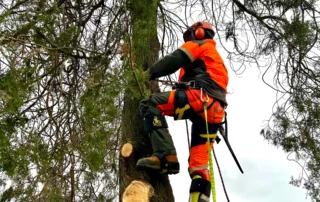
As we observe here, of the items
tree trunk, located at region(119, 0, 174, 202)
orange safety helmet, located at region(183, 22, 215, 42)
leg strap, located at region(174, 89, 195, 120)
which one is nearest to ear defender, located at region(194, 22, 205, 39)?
orange safety helmet, located at region(183, 22, 215, 42)

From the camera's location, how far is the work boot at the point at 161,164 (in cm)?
341

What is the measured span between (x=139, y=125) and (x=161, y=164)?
0.41m

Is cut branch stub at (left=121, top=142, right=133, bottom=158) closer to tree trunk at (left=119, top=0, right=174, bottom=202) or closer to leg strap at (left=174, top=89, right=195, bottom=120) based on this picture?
tree trunk at (left=119, top=0, right=174, bottom=202)

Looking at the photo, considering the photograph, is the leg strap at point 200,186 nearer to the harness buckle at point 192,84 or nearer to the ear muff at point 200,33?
the harness buckle at point 192,84

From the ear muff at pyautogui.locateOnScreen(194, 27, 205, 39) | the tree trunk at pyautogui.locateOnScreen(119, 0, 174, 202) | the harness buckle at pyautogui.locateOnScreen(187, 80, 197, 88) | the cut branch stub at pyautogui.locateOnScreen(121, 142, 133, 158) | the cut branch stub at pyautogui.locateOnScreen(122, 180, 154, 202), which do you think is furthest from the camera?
the ear muff at pyautogui.locateOnScreen(194, 27, 205, 39)

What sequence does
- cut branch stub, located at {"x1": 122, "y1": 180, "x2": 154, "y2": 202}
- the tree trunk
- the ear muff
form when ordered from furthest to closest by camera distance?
1. the ear muff
2. cut branch stub, located at {"x1": 122, "y1": 180, "x2": 154, "y2": 202}
3. the tree trunk

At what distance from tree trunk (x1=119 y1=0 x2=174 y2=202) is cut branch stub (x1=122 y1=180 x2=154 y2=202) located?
2cm

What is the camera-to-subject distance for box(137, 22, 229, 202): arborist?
3.51 meters

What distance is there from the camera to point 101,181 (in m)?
4.31

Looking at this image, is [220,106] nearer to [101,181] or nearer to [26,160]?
[101,181]

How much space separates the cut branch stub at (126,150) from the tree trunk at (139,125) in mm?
22

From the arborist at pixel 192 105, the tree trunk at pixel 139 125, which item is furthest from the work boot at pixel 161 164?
the tree trunk at pixel 139 125

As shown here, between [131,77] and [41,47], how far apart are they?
632 millimetres

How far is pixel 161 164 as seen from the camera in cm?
346
